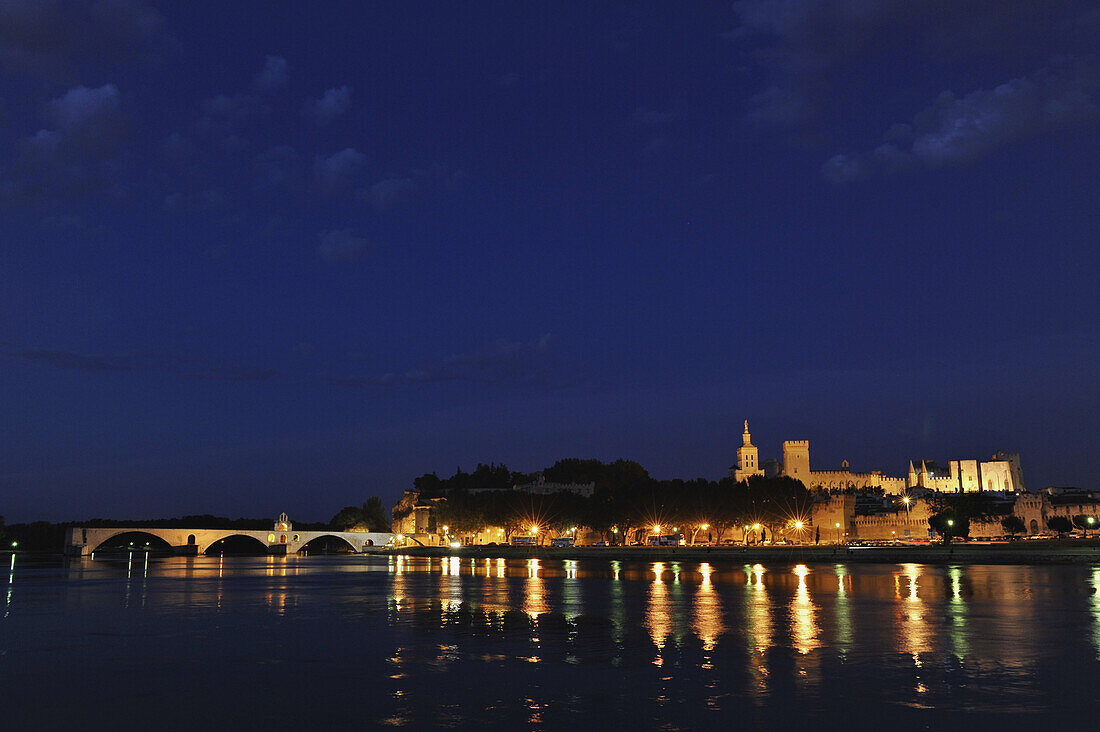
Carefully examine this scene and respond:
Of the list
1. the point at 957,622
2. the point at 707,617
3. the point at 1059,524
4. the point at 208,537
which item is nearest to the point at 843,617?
the point at 957,622

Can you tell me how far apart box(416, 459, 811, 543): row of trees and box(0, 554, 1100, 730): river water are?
72526mm

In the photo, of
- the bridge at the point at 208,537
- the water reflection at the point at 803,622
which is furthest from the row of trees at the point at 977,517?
the bridge at the point at 208,537

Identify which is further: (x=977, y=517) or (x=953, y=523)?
(x=977, y=517)

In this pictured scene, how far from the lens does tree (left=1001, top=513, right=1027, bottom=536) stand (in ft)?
436

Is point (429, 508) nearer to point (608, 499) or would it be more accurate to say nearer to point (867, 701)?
point (608, 499)

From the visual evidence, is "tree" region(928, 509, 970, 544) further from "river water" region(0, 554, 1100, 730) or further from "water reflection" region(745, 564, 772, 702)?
"water reflection" region(745, 564, 772, 702)

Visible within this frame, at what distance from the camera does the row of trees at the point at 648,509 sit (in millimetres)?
111562

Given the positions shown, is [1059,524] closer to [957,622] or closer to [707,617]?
[957,622]

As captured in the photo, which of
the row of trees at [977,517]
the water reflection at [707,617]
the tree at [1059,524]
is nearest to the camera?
the water reflection at [707,617]

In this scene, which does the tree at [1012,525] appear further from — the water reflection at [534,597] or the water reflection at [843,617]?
the water reflection at [534,597]

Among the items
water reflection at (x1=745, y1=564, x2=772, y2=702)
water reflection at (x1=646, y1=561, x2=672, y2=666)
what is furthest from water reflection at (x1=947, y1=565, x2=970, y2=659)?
water reflection at (x1=646, y1=561, x2=672, y2=666)

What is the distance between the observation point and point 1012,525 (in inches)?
5241

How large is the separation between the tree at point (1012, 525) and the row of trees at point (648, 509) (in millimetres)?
32229

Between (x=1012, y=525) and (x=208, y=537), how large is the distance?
139132 mm
